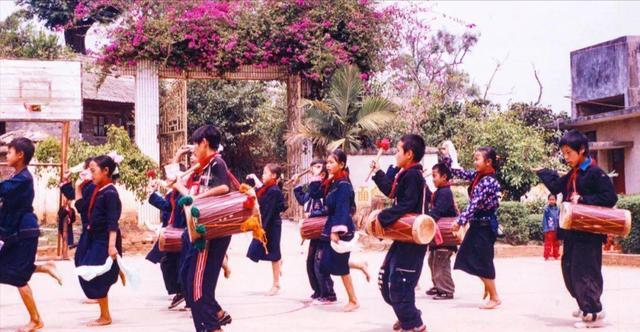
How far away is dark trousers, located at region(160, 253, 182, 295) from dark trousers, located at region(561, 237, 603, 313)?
13.6ft

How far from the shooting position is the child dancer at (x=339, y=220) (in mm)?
8875

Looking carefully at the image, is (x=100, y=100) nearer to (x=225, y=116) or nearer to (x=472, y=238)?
(x=225, y=116)

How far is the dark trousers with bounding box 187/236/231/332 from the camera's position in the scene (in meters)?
6.56

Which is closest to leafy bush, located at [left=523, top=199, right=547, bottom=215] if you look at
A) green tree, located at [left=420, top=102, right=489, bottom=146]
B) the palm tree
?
the palm tree

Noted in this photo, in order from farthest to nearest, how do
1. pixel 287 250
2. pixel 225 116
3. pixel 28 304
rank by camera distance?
1. pixel 225 116
2. pixel 287 250
3. pixel 28 304

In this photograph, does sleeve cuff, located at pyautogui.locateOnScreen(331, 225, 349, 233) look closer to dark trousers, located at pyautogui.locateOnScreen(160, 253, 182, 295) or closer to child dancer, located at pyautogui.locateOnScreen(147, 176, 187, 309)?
child dancer, located at pyautogui.locateOnScreen(147, 176, 187, 309)

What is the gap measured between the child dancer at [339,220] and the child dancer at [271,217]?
4.36ft

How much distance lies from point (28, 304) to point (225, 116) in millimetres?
23572

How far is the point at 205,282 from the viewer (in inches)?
259

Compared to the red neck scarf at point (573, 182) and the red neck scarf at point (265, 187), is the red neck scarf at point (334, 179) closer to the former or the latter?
the red neck scarf at point (265, 187)

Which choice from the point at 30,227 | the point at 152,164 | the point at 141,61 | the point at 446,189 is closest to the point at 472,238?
the point at 446,189

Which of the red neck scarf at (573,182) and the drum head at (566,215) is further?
the red neck scarf at (573,182)

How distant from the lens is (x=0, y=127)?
28.1 m

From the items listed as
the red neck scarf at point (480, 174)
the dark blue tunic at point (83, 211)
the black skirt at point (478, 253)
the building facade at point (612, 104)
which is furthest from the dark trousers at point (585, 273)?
the building facade at point (612, 104)
